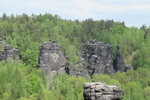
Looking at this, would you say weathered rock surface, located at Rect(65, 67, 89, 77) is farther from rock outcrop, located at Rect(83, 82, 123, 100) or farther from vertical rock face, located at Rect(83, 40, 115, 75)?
rock outcrop, located at Rect(83, 82, 123, 100)

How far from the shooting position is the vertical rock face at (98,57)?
5714 inches

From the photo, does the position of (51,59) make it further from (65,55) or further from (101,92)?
(101,92)

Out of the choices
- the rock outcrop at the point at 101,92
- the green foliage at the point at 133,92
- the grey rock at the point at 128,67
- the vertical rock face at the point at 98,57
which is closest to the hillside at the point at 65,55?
the green foliage at the point at 133,92

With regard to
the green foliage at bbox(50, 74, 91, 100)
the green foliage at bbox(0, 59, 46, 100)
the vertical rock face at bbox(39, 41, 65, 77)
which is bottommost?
the green foliage at bbox(50, 74, 91, 100)

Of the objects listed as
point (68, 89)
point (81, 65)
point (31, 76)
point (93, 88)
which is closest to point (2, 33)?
→ point (81, 65)

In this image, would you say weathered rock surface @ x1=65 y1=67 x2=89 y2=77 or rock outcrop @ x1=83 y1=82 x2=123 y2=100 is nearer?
rock outcrop @ x1=83 y1=82 x2=123 y2=100

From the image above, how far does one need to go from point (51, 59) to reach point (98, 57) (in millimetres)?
25784

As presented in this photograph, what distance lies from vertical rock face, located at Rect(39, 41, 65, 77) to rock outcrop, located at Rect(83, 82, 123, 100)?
282 feet

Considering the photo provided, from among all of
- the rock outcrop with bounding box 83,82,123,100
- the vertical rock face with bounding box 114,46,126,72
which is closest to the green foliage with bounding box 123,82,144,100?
the vertical rock face with bounding box 114,46,126,72

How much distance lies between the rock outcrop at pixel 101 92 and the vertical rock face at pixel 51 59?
8600cm

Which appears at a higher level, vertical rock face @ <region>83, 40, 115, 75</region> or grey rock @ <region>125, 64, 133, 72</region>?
vertical rock face @ <region>83, 40, 115, 75</region>

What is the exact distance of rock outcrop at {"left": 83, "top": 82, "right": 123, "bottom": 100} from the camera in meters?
40.9

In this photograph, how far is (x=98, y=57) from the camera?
148 meters

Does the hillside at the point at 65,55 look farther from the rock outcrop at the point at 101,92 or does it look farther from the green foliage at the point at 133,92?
the rock outcrop at the point at 101,92
